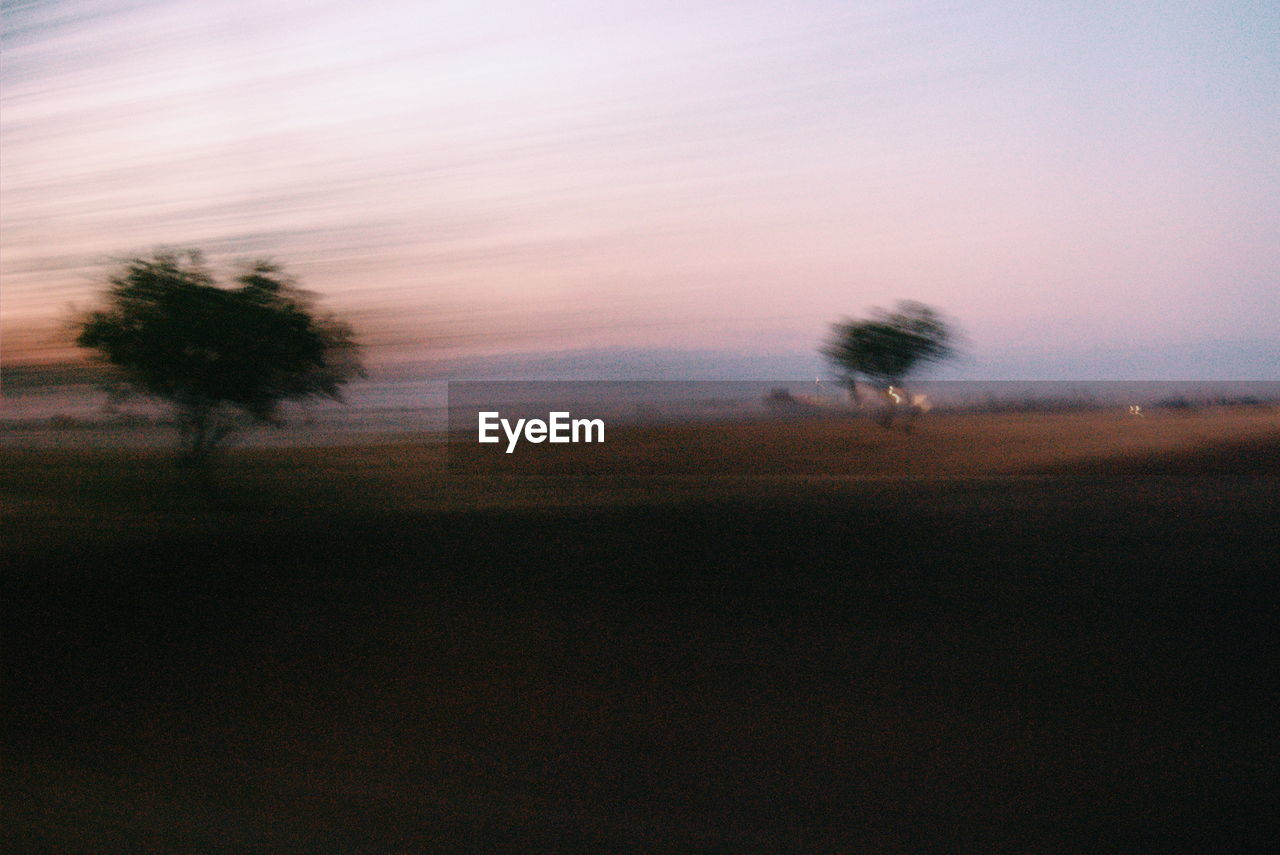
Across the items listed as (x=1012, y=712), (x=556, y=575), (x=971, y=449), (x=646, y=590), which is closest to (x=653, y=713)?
(x=1012, y=712)

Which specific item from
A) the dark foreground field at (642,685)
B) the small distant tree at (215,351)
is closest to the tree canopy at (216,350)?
the small distant tree at (215,351)

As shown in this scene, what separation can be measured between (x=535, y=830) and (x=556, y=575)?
4.35 meters

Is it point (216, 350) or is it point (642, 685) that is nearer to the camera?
point (642, 685)

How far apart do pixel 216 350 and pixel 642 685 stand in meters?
12.0

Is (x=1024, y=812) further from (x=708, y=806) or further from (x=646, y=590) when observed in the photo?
(x=646, y=590)

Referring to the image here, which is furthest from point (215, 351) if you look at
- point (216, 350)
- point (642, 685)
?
point (642, 685)

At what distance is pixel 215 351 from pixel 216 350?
0.02m

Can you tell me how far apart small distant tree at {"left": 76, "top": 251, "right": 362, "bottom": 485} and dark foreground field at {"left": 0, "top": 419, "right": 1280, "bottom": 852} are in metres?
3.52

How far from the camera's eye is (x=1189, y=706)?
4.77 metres

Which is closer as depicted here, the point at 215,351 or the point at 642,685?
the point at 642,685

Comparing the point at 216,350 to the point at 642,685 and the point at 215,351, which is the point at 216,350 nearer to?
the point at 215,351

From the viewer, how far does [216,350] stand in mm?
15406

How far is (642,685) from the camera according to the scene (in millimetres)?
5250

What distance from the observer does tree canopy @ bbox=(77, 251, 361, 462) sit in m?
13.9
